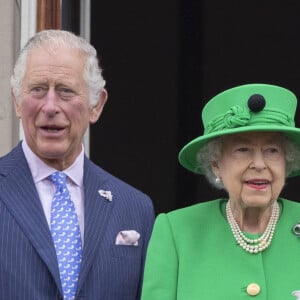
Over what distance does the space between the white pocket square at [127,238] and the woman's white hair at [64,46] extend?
0.45 metres

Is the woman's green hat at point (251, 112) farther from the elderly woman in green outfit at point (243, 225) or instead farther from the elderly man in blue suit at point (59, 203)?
the elderly man in blue suit at point (59, 203)

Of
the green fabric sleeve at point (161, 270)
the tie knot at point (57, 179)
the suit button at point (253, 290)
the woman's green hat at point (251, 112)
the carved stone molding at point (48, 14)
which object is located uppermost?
the carved stone molding at point (48, 14)

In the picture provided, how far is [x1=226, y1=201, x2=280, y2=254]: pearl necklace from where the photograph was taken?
266 cm

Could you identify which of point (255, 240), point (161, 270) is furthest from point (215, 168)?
point (161, 270)

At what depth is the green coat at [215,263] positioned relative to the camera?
8.60 ft

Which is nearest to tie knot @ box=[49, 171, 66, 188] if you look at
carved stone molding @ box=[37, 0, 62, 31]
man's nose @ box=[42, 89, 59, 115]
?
man's nose @ box=[42, 89, 59, 115]

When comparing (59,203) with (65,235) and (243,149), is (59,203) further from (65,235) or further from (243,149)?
(243,149)

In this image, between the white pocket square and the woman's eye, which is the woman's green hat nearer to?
the woman's eye

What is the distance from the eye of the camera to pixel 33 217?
2857mm

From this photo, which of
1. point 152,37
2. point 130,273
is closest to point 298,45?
point 152,37

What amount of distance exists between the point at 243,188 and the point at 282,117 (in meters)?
0.25

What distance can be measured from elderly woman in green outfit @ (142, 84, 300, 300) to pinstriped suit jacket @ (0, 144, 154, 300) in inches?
→ 10.6

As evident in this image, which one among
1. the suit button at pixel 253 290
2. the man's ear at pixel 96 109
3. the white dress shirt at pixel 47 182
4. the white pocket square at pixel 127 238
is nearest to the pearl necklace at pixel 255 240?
the suit button at pixel 253 290

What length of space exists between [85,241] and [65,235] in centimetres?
7
